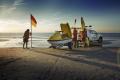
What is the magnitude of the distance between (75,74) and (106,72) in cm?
164

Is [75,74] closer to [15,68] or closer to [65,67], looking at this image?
[65,67]

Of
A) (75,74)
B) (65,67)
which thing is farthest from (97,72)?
(65,67)

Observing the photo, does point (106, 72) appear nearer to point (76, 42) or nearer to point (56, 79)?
point (56, 79)

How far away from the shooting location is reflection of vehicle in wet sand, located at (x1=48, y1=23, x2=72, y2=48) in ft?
69.1

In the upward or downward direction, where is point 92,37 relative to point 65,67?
upward

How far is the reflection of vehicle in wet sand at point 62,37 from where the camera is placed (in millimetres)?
21047

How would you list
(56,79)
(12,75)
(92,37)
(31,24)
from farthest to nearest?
(92,37)
(31,24)
(12,75)
(56,79)

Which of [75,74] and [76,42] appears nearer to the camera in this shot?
[75,74]

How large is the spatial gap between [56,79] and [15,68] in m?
3.05

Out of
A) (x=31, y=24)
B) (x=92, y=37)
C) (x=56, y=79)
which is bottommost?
(x=56, y=79)

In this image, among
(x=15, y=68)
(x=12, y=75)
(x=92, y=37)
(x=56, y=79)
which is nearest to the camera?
(x=56, y=79)

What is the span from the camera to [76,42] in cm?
2372

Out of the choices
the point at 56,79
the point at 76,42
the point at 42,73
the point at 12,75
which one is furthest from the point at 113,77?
the point at 76,42

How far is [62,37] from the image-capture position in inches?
847
